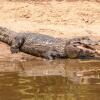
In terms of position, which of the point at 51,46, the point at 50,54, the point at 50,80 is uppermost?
the point at 50,80

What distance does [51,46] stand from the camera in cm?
1123

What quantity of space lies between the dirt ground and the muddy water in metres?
1.99

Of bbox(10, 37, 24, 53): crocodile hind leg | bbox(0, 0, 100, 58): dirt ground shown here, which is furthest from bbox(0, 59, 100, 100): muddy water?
bbox(0, 0, 100, 58): dirt ground

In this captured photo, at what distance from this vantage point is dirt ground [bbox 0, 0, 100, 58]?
12875 millimetres

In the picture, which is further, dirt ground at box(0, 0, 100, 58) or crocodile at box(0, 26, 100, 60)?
dirt ground at box(0, 0, 100, 58)

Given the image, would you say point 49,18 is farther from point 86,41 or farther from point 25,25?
point 86,41

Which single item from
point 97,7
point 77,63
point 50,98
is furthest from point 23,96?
point 97,7

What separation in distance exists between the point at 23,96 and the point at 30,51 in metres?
3.90

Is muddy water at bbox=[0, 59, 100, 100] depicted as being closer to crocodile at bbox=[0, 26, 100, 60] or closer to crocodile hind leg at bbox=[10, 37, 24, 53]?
crocodile at bbox=[0, 26, 100, 60]

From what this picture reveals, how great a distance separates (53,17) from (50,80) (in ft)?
17.6

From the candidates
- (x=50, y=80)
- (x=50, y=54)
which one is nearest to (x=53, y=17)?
(x=50, y=54)

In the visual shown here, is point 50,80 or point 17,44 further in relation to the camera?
point 17,44

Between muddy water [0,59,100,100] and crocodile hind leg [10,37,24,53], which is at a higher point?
muddy water [0,59,100,100]

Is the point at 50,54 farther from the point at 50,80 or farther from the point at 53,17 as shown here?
the point at 53,17
